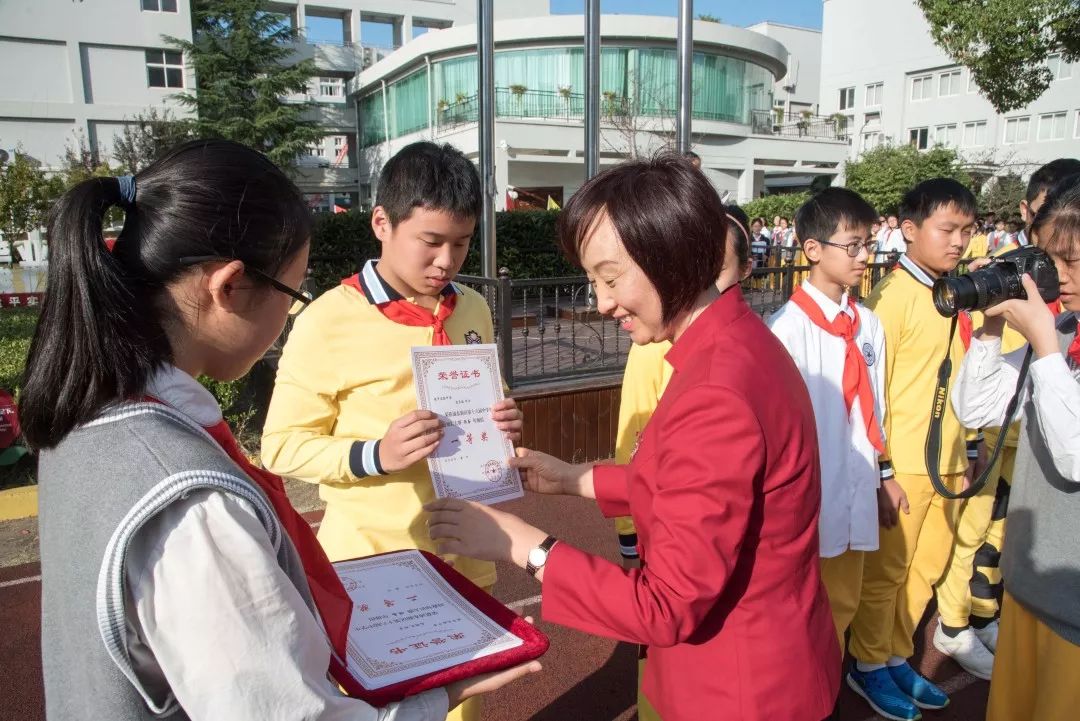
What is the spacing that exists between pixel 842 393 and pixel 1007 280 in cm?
90

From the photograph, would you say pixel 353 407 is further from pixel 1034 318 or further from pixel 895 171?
pixel 895 171

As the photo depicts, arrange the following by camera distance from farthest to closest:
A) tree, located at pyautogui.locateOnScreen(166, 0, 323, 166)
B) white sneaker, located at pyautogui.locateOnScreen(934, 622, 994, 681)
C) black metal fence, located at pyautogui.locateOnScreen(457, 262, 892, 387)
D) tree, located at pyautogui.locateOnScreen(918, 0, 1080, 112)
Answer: tree, located at pyautogui.locateOnScreen(166, 0, 323, 166)
tree, located at pyautogui.locateOnScreen(918, 0, 1080, 112)
black metal fence, located at pyautogui.locateOnScreen(457, 262, 892, 387)
white sneaker, located at pyautogui.locateOnScreen(934, 622, 994, 681)

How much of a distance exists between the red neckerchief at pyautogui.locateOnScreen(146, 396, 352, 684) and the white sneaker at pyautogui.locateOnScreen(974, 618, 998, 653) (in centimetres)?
345

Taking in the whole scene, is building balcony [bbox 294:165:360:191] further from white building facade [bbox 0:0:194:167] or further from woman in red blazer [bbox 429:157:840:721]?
woman in red blazer [bbox 429:157:840:721]


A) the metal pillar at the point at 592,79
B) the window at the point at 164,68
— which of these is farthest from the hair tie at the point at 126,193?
the window at the point at 164,68

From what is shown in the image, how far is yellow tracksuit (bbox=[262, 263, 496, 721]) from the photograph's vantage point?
206 centimetres

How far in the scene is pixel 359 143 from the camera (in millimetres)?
41719

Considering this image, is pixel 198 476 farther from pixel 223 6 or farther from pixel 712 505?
pixel 223 6

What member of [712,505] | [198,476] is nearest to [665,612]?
[712,505]

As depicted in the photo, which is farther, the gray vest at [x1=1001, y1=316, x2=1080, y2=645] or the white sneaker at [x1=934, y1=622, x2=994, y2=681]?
the white sneaker at [x1=934, y1=622, x2=994, y2=681]

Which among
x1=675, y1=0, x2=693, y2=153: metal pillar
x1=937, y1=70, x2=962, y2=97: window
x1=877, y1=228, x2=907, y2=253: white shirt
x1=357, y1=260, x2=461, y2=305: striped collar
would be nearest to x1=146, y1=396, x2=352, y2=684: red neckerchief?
x1=357, y1=260, x2=461, y2=305: striped collar

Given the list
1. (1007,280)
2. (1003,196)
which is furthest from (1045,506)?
(1003,196)

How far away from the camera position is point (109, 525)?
91 cm

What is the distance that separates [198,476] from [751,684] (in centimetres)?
112
